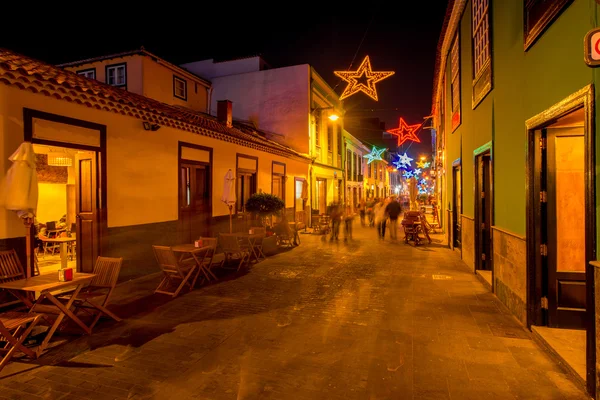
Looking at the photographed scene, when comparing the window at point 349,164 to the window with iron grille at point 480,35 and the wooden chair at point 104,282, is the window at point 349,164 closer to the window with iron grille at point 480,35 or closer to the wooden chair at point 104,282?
the window with iron grille at point 480,35

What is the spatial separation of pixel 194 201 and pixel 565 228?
8172mm

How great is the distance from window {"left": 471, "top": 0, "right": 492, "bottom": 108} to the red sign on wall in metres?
3.62

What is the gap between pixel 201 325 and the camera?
4.78 m

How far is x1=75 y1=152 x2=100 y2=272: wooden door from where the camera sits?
6.71m

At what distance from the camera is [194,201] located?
31.6 feet

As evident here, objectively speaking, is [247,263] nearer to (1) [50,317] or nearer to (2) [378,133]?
(1) [50,317]

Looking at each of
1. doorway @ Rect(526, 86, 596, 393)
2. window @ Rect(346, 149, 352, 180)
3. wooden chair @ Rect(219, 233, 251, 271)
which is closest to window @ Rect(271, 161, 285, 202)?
wooden chair @ Rect(219, 233, 251, 271)

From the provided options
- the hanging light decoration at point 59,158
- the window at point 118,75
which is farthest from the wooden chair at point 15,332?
the window at point 118,75

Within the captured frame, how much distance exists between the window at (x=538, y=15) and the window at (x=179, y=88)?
13.5 m

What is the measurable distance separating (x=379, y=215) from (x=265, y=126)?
7.69 m

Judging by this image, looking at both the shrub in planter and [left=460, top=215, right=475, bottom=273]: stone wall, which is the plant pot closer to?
the shrub in planter

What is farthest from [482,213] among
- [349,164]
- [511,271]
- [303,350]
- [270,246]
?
[349,164]

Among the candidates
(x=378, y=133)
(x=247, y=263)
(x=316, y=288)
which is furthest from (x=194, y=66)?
(x=378, y=133)

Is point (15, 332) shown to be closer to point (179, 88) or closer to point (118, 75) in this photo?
point (118, 75)
